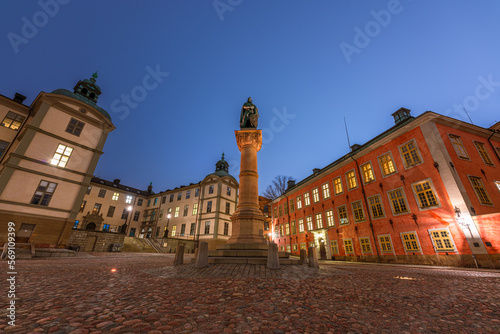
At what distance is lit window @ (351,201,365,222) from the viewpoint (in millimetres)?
19828

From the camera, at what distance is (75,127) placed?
2036cm

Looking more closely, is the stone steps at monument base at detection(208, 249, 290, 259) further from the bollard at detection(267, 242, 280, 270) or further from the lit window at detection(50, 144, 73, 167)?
the lit window at detection(50, 144, 73, 167)

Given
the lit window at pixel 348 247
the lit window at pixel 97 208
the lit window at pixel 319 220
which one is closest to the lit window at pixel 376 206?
the lit window at pixel 348 247

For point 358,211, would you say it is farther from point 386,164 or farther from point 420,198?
point 420,198

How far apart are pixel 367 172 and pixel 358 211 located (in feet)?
13.5

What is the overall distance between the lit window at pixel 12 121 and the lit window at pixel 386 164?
37118 millimetres

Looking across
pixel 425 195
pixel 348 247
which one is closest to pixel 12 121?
pixel 348 247

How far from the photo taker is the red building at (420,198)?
1316 cm

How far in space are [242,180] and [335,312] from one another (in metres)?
8.75

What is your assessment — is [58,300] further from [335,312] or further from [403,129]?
[403,129]

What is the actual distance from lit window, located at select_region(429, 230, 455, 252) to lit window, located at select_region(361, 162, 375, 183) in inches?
256

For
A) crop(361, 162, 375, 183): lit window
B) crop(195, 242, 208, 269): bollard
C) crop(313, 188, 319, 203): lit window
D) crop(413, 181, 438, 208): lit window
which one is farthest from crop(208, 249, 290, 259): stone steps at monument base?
crop(313, 188, 319, 203): lit window

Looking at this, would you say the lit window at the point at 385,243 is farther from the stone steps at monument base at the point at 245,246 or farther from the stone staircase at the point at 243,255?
the stone steps at monument base at the point at 245,246

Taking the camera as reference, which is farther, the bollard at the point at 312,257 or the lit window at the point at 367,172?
the lit window at the point at 367,172
